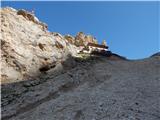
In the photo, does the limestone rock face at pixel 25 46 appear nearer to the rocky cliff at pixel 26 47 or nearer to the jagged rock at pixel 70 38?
the rocky cliff at pixel 26 47

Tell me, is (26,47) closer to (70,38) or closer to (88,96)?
(88,96)

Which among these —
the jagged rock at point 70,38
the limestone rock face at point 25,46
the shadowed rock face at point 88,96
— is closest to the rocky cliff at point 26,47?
the limestone rock face at point 25,46

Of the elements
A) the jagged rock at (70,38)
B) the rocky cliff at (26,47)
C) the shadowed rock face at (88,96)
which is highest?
the jagged rock at (70,38)

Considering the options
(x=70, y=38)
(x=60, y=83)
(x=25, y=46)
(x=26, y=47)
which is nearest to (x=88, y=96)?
(x=60, y=83)

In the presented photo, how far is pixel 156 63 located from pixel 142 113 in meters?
22.8

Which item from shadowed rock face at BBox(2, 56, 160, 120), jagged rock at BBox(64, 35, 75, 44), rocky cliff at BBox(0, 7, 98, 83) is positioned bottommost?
shadowed rock face at BBox(2, 56, 160, 120)

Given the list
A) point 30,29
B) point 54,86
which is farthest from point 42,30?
point 54,86

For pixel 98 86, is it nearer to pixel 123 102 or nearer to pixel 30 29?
pixel 123 102

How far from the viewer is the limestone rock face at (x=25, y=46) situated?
38.8m

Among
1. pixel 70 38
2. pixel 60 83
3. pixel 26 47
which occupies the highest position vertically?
pixel 70 38

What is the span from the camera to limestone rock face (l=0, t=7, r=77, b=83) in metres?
38.8

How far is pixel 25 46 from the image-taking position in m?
44.2

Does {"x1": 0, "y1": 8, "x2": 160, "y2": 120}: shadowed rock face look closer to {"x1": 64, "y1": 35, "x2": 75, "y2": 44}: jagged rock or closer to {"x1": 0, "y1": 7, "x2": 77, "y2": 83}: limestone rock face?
{"x1": 0, "y1": 7, "x2": 77, "y2": 83}: limestone rock face

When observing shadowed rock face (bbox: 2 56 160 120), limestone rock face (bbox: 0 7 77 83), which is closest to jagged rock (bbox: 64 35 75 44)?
limestone rock face (bbox: 0 7 77 83)
